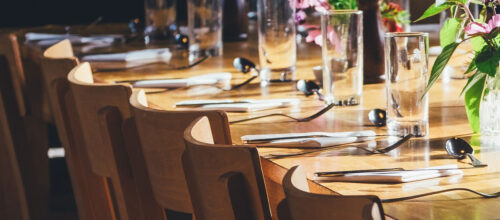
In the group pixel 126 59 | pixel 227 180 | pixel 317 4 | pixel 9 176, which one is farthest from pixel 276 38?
pixel 227 180

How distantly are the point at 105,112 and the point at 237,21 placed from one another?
6.70ft

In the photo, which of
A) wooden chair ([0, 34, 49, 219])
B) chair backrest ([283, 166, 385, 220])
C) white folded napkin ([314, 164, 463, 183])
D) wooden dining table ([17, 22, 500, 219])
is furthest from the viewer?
wooden chair ([0, 34, 49, 219])

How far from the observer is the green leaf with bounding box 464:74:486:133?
65.8 inches

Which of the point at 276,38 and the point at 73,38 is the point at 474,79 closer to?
the point at 276,38

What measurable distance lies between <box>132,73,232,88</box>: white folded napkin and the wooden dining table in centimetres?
4

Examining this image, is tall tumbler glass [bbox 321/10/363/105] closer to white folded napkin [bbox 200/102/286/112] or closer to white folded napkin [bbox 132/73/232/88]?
white folded napkin [bbox 200/102/286/112]

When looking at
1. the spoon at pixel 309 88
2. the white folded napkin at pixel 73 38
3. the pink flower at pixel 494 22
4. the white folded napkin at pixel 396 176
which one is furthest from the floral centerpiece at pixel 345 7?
the white folded napkin at pixel 73 38

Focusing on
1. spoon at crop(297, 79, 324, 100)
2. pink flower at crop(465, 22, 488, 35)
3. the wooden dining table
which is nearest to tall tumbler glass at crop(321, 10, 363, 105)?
the wooden dining table

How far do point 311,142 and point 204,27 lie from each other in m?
1.61

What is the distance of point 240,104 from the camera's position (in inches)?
83.0

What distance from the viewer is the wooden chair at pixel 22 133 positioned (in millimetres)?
2967

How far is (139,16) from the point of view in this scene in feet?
20.0

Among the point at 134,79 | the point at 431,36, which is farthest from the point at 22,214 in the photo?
the point at 431,36

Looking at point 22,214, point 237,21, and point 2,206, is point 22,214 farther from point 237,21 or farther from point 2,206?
point 237,21
